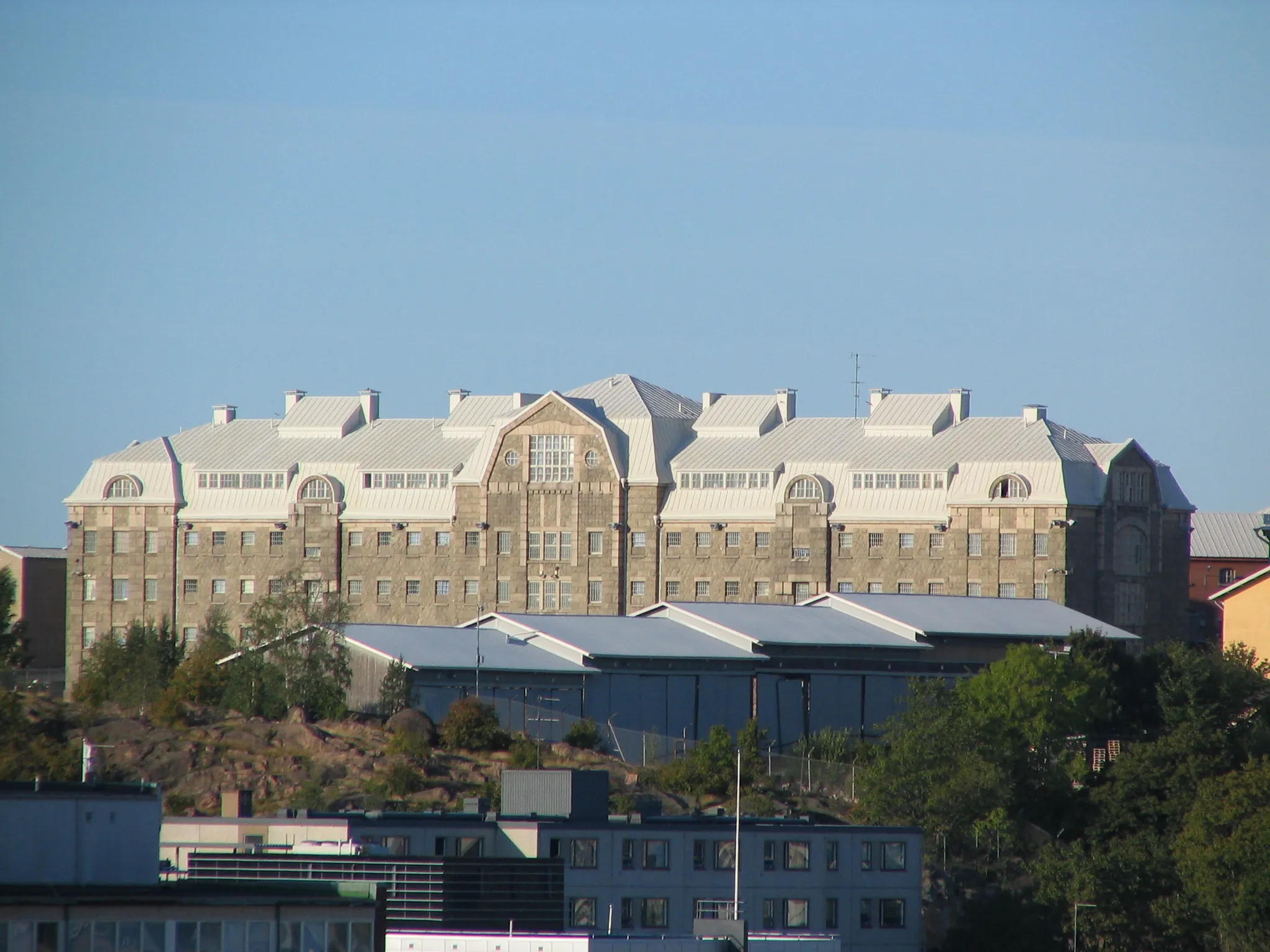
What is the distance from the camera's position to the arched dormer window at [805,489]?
377 ft

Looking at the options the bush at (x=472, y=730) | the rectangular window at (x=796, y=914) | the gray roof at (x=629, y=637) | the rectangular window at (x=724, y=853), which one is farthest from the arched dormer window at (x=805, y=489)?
the rectangular window at (x=724, y=853)

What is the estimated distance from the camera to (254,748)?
285ft

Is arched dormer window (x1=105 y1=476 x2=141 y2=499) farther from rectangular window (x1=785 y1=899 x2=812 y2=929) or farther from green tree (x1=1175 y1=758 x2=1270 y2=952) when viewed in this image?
rectangular window (x1=785 y1=899 x2=812 y2=929)

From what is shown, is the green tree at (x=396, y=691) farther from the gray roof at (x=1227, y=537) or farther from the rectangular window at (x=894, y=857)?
the gray roof at (x=1227, y=537)

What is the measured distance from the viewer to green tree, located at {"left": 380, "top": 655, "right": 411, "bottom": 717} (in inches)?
3558

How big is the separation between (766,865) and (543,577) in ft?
173

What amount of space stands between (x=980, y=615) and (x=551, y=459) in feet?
85.0

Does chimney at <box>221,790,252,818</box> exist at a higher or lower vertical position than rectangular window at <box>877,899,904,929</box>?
higher

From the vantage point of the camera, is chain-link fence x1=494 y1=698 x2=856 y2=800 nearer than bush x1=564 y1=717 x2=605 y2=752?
Yes

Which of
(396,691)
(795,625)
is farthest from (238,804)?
(795,625)

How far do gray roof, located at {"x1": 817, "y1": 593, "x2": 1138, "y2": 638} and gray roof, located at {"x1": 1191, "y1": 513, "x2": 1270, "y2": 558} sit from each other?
1988 inches

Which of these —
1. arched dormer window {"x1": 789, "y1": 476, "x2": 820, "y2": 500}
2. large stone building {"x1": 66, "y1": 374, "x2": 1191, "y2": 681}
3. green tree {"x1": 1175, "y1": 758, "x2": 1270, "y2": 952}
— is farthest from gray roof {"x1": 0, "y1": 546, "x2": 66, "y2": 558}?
green tree {"x1": 1175, "y1": 758, "x2": 1270, "y2": 952}

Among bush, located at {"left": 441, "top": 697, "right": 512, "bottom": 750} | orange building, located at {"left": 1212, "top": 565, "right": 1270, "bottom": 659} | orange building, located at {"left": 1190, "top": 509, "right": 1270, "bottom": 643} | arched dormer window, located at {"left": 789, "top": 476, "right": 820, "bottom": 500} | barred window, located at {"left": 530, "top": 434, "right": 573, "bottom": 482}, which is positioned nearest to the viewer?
bush, located at {"left": 441, "top": 697, "right": 512, "bottom": 750}

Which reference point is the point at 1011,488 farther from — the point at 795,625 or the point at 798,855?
the point at 798,855
